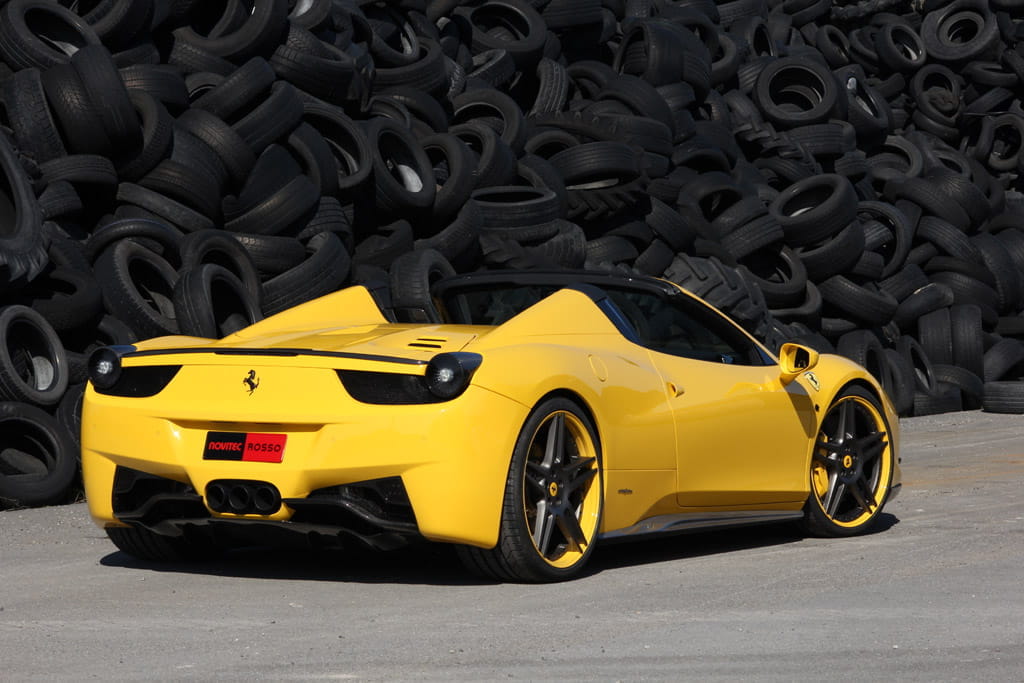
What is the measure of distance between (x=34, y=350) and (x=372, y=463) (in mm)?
5638

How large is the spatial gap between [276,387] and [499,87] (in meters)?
14.3

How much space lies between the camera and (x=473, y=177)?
620 inches

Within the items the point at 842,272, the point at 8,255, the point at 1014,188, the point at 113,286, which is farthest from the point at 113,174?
the point at 1014,188

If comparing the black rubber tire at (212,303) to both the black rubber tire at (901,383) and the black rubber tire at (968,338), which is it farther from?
the black rubber tire at (968,338)

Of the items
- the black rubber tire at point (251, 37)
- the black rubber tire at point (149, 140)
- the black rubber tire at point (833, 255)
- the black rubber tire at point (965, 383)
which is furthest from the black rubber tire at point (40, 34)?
the black rubber tire at point (965, 383)

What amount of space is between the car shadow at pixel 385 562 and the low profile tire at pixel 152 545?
38 millimetres

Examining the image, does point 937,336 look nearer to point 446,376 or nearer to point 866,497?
point 866,497

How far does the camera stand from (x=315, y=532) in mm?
5816

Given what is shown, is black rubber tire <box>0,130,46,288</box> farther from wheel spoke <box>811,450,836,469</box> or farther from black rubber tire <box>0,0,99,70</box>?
wheel spoke <box>811,450,836,469</box>

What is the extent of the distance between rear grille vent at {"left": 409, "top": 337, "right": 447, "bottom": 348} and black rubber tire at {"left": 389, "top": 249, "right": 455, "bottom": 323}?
6.22 meters

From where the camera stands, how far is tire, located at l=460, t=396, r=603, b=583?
5.92 meters

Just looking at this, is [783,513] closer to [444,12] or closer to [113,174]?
[113,174]

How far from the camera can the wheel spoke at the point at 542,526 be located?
6082 millimetres

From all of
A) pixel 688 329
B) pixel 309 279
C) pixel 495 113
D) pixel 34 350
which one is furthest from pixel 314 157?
pixel 688 329
